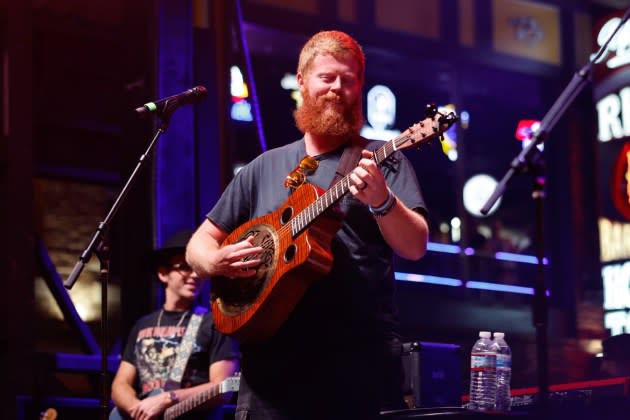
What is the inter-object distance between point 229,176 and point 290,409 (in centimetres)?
336

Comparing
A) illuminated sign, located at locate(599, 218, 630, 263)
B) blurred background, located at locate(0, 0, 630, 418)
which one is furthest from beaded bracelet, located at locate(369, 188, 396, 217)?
illuminated sign, located at locate(599, 218, 630, 263)

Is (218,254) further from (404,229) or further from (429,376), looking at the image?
(429,376)

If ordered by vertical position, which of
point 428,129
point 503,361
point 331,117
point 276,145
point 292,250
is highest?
point 276,145

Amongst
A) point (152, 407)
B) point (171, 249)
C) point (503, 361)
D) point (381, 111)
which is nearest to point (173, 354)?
point (152, 407)

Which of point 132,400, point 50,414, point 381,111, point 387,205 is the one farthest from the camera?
point 381,111

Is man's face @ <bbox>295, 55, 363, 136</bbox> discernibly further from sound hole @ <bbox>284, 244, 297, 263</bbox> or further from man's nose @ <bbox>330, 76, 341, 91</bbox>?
sound hole @ <bbox>284, 244, 297, 263</bbox>

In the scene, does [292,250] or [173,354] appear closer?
[292,250]

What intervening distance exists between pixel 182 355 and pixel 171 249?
64 centimetres

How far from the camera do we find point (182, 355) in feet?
18.4

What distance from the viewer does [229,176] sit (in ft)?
21.4

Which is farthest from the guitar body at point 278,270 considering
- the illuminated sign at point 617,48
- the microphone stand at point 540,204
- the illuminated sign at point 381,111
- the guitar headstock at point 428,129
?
the illuminated sign at point 381,111

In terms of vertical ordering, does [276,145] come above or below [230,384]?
above

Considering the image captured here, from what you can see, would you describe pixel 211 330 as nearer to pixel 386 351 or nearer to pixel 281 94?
pixel 386 351

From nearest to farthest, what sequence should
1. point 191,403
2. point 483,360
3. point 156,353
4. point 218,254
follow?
point 218,254 < point 483,360 < point 191,403 < point 156,353
